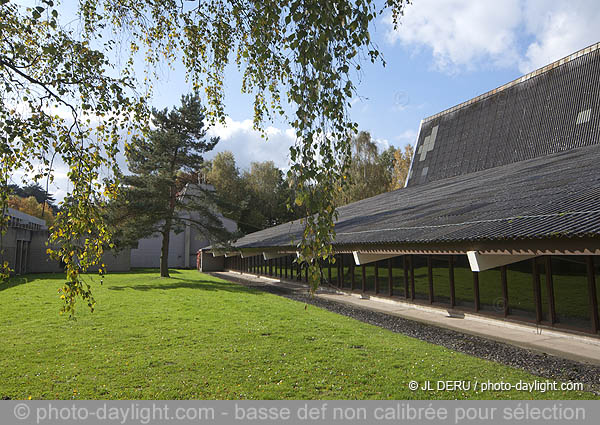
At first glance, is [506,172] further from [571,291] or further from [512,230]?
[512,230]

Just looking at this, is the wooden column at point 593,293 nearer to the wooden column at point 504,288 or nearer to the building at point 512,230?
the building at point 512,230

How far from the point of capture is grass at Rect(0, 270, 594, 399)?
195 inches

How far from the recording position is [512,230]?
7.80 metres

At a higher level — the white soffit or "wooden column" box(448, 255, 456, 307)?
the white soffit

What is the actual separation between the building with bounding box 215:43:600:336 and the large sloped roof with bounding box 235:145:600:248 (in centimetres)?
4

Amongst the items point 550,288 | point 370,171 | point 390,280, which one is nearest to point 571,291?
point 550,288

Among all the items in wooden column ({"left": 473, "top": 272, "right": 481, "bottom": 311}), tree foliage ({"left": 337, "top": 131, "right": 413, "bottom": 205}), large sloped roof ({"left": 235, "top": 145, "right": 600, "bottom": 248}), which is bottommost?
wooden column ({"left": 473, "top": 272, "right": 481, "bottom": 311})

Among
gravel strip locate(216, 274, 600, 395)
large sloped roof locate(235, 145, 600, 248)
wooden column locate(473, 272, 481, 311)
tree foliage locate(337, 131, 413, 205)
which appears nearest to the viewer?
gravel strip locate(216, 274, 600, 395)

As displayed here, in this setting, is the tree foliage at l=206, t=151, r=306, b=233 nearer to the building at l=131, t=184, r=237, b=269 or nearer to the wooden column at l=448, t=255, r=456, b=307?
the building at l=131, t=184, r=237, b=269

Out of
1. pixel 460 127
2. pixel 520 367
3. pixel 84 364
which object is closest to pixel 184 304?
pixel 84 364

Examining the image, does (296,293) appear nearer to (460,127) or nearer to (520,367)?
(520,367)

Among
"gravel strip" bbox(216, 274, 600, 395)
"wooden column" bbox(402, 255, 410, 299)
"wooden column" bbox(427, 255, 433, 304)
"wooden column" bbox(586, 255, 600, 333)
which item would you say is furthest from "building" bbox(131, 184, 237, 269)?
"wooden column" bbox(586, 255, 600, 333)

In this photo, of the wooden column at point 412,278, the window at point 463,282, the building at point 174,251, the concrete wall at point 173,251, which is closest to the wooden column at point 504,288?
the window at point 463,282

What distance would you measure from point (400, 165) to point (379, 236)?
29.4 metres
